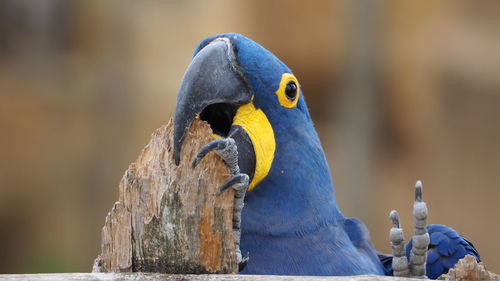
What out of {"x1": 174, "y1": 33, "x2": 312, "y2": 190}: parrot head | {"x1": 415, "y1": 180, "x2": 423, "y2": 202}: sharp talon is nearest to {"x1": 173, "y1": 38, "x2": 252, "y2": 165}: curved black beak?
{"x1": 174, "y1": 33, "x2": 312, "y2": 190}: parrot head

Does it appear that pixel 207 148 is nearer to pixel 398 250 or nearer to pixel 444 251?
pixel 398 250

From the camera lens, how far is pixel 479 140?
19.9 feet

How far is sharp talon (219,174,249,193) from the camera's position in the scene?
188 centimetres

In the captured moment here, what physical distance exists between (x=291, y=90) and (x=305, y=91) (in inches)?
150

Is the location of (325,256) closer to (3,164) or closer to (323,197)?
(323,197)

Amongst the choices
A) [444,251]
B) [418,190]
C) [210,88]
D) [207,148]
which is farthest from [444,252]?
[207,148]

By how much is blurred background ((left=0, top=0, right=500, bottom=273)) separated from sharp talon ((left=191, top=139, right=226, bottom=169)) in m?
3.75

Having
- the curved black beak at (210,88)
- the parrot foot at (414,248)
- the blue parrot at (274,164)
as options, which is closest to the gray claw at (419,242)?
the parrot foot at (414,248)

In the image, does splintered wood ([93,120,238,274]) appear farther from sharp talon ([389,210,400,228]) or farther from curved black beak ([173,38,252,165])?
sharp talon ([389,210,400,228])

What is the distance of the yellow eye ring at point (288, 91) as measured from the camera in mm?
2486

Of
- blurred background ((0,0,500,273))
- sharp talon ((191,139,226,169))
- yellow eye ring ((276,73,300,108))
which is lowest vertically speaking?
blurred background ((0,0,500,273))

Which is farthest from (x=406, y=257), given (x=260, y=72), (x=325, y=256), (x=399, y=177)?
(x=399, y=177)

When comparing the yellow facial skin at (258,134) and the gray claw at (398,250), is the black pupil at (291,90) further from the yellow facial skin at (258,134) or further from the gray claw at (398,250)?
the gray claw at (398,250)

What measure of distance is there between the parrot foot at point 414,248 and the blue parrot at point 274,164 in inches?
4.2
